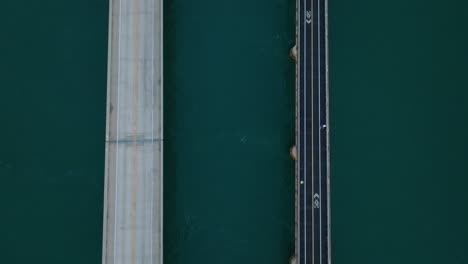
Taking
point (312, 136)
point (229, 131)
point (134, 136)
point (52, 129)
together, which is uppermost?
point (52, 129)

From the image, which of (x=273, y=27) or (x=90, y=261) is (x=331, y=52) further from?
(x=90, y=261)

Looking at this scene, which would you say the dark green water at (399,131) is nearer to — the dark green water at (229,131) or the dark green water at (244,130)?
the dark green water at (244,130)

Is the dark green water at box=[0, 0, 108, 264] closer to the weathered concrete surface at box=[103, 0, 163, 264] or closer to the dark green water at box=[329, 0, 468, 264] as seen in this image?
the weathered concrete surface at box=[103, 0, 163, 264]

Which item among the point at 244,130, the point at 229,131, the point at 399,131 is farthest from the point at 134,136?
the point at 399,131

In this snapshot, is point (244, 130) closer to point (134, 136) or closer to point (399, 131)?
point (134, 136)

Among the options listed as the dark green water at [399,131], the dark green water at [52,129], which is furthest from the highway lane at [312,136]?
the dark green water at [52,129]

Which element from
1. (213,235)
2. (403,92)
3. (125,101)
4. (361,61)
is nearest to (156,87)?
(125,101)

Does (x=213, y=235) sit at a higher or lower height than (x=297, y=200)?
lower
